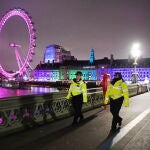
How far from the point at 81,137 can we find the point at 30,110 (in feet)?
8.50

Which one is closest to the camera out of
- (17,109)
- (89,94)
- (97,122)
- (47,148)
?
(47,148)

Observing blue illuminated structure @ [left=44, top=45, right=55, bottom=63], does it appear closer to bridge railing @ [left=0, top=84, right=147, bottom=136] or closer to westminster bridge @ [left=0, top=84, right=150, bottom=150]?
bridge railing @ [left=0, top=84, right=147, bottom=136]

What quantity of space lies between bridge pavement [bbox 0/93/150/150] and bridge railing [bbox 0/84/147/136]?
39cm

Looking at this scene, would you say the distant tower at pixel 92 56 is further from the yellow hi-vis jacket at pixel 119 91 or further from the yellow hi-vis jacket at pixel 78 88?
the yellow hi-vis jacket at pixel 119 91

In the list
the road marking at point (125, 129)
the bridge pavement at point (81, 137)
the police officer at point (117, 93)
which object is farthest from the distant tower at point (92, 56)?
the police officer at point (117, 93)

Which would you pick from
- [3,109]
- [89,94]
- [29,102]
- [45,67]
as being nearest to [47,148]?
[3,109]

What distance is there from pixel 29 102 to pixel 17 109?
75 cm

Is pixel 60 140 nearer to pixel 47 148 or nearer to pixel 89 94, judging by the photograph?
pixel 47 148

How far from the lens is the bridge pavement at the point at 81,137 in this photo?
8039 mm

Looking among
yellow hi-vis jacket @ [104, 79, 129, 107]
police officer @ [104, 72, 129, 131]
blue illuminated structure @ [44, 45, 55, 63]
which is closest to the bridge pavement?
police officer @ [104, 72, 129, 131]

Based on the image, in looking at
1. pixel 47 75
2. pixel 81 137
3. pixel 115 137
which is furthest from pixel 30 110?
pixel 47 75

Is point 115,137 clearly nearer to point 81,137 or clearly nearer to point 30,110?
point 81,137

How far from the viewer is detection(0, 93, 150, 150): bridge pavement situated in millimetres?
8039

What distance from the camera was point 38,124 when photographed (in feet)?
37.1
